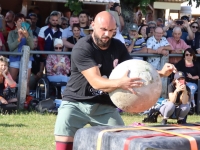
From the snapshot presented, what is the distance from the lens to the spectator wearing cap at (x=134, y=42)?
38.0 feet

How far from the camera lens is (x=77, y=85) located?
210 inches

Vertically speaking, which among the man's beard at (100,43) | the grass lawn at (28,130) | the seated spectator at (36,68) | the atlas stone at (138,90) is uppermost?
the man's beard at (100,43)

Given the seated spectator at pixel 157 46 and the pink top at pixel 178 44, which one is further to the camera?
the pink top at pixel 178 44

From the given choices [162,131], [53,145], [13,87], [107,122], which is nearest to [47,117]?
[13,87]

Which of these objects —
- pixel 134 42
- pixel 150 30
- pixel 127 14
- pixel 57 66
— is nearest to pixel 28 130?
pixel 57 66

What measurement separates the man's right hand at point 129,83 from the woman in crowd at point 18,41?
6.12m

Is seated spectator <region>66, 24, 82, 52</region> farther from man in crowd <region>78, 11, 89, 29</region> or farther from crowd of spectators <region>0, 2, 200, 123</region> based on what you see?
man in crowd <region>78, 11, 89, 29</region>

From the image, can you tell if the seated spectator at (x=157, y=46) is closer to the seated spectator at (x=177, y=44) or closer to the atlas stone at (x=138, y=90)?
the seated spectator at (x=177, y=44)

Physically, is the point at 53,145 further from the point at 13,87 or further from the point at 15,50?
the point at 15,50

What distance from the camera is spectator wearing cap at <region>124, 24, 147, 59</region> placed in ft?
38.0

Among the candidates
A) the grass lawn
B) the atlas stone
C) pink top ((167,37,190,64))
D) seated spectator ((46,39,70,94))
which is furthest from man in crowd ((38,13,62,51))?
the atlas stone

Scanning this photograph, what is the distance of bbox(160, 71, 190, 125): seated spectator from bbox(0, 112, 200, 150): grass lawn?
0.56 meters

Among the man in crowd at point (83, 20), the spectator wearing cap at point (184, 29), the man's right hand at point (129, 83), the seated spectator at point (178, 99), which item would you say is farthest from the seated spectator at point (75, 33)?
the man's right hand at point (129, 83)

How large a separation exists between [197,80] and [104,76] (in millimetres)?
6714
